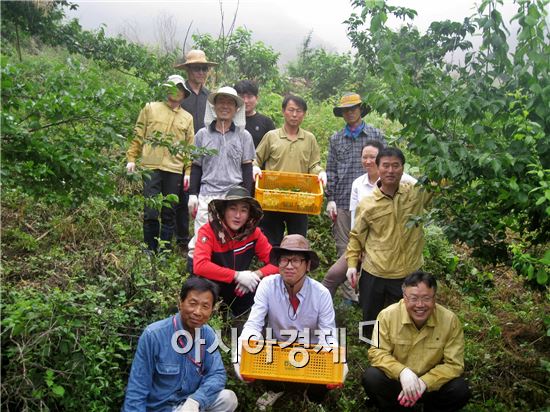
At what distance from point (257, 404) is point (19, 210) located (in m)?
4.20

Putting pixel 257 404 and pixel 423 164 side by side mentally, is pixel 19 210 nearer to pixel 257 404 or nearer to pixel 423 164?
pixel 257 404

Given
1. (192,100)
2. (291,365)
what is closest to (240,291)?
(291,365)

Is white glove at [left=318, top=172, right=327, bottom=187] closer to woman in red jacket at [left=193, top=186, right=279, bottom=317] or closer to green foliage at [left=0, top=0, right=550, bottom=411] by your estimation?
woman in red jacket at [left=193, top=186, right=279, bottom=317]

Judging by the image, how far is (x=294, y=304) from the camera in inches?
183

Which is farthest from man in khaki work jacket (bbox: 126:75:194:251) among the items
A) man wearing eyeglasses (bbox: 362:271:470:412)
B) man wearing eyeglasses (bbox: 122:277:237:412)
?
man wearing eyeglasses (bbox: 362:271:470:412)

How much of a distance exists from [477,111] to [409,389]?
1963 millimetres

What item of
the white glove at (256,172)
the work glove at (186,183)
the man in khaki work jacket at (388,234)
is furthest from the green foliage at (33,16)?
the man in khaki work jacket at (388,234)

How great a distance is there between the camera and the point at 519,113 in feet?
11.4

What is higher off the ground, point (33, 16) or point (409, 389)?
point (33, 16)

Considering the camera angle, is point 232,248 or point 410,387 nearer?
point 410,387

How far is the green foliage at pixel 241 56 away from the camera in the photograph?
39.3 ft

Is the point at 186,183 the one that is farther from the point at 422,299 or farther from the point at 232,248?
the point at 422,299

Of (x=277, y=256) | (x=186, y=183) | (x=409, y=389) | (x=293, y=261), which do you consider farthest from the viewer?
(x=186, y=183)

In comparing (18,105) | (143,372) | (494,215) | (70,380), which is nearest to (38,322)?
(70,380)
